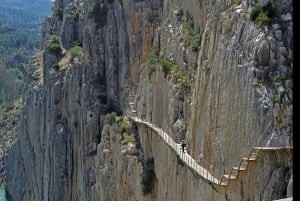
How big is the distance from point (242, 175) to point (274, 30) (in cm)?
436

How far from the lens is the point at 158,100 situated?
3647 cm

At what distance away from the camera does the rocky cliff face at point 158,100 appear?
739 inches

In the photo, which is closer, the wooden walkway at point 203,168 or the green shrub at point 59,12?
the wooden walkway at point 203,168

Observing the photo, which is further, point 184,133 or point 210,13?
point 184,133

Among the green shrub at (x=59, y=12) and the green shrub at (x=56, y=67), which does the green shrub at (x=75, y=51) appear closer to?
the green shrub at (x=56, y=67)

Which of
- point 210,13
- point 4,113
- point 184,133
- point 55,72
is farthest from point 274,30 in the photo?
point 4,113

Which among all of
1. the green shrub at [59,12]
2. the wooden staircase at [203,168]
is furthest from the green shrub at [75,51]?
the wooden staircase at [203,168]

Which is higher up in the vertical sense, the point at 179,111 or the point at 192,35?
the point at 192,35

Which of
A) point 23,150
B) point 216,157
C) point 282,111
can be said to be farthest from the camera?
point 23,150

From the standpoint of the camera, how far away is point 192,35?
31.6 m

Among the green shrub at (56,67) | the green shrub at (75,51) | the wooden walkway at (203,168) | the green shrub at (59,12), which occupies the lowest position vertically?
the wooden walkway at (203,168)

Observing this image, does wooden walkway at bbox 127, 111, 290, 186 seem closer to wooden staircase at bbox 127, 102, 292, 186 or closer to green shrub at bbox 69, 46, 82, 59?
wooden staircase at bbox 127, 102, 292, 186

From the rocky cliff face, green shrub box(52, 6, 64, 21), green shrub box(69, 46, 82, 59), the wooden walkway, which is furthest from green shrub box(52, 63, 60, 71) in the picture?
the wooden walkway

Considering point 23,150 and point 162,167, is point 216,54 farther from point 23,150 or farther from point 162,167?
point 23,150
